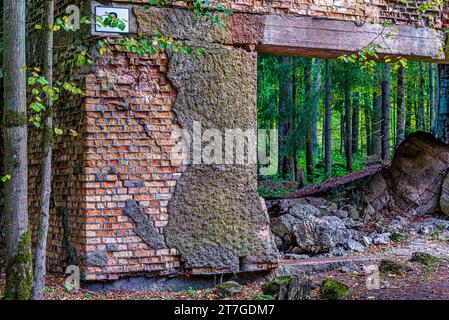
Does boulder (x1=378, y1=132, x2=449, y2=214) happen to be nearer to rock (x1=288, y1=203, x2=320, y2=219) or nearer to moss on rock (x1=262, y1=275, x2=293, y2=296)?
rock (x1=288, y1=203, x2=320, y2=219)

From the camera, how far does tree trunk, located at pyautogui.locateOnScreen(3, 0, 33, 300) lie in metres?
5.79

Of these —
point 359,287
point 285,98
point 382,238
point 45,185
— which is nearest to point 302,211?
point 382,238

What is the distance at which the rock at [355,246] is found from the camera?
32.0ft

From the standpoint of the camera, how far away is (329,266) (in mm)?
8688

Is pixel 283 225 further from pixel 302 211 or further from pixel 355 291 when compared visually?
pixel 355 291

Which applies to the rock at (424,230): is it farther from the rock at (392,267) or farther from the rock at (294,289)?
the rock at (294,289)

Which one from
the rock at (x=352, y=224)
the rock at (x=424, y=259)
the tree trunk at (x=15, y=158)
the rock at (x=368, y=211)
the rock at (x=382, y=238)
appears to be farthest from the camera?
the rock at (x=368, y=211)

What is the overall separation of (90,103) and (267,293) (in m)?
3.19

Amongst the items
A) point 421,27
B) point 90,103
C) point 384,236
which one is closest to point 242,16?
point 90,103

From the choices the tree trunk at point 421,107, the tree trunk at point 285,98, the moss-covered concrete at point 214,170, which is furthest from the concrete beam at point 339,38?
the tree trunk at point 421,107

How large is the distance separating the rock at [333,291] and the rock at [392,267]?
1.59m

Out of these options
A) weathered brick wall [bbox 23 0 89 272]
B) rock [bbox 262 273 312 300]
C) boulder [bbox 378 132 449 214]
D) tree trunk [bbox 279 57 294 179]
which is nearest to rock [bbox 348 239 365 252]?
boulder [bbox 378 132 449 214]

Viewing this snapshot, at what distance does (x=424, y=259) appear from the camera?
8.91m
